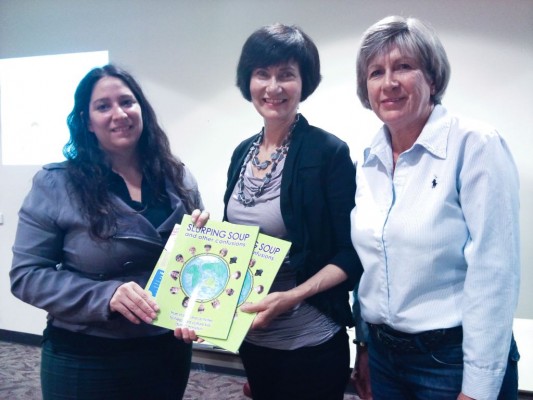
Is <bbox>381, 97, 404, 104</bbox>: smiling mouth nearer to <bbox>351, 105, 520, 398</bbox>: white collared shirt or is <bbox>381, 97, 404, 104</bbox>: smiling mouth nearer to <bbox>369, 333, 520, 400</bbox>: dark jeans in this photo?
<bbox>351, 105, 520, 398</bbox>: white collared shirt

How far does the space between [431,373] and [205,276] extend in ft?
2.04

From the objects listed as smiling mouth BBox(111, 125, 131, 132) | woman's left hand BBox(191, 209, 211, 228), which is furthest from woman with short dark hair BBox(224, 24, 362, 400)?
smiling mouth BBox(111, 125, 131, 132)

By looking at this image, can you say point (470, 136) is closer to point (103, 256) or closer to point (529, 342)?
point (103, 256)

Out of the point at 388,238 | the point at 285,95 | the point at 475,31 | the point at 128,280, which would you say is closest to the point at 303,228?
the point at 388,238

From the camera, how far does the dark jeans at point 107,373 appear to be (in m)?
1.23

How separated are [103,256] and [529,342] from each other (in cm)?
255

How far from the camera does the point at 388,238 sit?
3.42 ft

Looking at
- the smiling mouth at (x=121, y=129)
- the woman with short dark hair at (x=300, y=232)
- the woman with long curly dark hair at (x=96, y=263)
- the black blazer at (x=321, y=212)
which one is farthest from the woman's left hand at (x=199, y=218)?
the smiling mouth at (x=121, y=129)

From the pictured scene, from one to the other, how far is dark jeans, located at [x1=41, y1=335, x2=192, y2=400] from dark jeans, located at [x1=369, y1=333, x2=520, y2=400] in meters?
0.67

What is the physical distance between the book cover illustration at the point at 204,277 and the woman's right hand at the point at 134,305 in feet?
0.08

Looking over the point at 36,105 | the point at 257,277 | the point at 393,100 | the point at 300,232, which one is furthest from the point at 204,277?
the point at 36,105

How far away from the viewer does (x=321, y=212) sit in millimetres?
1227

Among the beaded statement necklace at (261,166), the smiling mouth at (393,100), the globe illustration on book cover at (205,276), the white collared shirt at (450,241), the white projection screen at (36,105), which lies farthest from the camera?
the white projection screen at (36,105)

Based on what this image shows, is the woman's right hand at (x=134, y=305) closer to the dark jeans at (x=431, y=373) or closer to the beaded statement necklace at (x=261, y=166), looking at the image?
the beaded statement necklace at (x=261, y=166)
